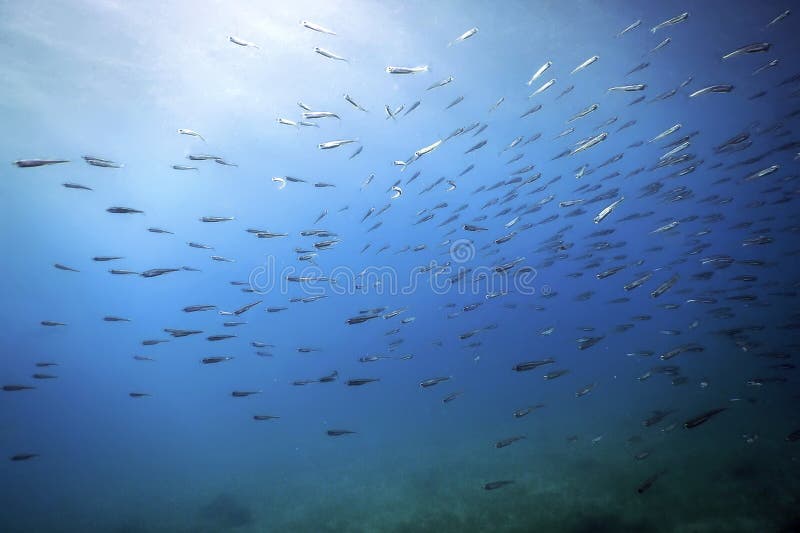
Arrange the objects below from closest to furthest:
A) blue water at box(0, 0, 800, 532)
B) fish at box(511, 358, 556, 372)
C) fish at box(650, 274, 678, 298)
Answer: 1. fish at box(511, 358, 556, 372)
2. fish at box(650, 274, 678, 298)
3. blue water at box(0, 0, 800, 532)

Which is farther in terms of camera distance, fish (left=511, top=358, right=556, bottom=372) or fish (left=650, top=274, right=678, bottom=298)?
fish (left=650, top=274, right=678, bottom=298)

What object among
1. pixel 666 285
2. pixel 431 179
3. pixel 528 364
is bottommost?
pixel 528 364

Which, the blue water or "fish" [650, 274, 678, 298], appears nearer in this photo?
"fish" [650, 274, 678, 298]

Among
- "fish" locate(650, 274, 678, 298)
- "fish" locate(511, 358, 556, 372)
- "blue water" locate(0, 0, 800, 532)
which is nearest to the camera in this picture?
"fish" locate(511, 358, 556, 372)

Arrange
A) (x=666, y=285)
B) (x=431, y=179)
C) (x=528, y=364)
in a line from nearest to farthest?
(x=528, y=364), (x=666, y=285), (x=431, y=179)

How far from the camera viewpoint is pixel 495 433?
23578mm

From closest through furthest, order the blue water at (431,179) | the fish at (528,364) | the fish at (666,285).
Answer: the fish at (528,364)
the fish at (666,285)
the blue water at (431,179)

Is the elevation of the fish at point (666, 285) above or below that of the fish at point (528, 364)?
above

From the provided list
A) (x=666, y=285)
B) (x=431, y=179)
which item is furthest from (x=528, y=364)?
(x=431, y=179)

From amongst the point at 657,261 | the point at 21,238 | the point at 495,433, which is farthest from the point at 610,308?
the point at 21,238

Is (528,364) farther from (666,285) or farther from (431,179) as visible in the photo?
(431,179)

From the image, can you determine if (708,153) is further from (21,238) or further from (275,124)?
(21,238)

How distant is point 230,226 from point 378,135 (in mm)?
32860

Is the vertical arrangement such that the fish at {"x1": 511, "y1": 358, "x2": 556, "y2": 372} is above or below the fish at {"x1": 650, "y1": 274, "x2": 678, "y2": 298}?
below
